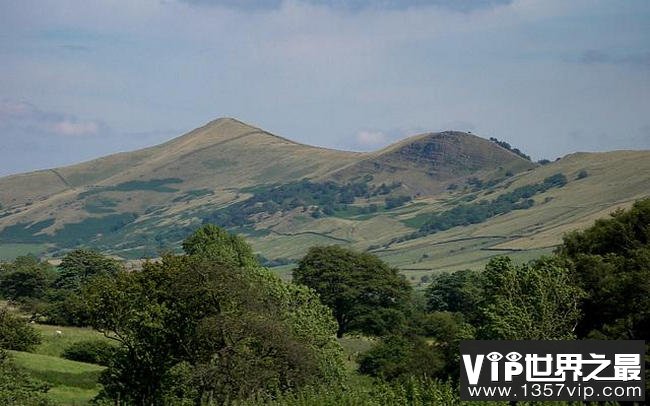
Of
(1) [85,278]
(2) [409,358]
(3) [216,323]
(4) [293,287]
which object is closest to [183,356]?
(3) [216,323]

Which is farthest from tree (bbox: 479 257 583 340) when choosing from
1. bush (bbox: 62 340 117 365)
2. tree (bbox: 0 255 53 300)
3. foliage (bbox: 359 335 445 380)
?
tree (bbox: 0 255 53 300)

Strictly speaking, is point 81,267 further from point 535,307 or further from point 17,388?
point 535,307

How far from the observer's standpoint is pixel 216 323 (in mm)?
54281

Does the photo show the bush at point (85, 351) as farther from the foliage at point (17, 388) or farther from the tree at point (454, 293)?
the tree at point (454, 293)

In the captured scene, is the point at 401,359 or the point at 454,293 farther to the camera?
the point at 454,293

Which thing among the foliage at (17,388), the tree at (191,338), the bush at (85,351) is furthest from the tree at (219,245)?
the foliage at (17,388)

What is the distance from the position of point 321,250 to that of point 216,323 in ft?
252

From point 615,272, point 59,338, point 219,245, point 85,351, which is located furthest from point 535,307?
point 219,245

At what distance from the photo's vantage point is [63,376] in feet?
220

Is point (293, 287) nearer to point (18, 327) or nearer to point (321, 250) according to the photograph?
point (18, 327)

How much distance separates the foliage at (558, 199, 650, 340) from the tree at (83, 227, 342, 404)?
63.0 ft

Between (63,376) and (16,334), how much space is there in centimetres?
588

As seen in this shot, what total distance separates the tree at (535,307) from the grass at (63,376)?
27218 mm

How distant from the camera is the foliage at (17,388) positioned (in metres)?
47.5
